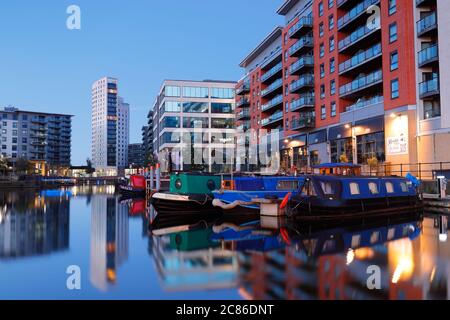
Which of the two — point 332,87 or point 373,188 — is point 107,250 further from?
point 332,87

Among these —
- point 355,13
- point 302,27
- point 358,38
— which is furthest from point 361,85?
point 302,27

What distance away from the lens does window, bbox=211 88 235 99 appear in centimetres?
9475

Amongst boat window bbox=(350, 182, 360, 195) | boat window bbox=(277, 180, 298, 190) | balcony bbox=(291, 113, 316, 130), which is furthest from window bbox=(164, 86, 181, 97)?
boat window bbox=(350, 182, 360, 195)

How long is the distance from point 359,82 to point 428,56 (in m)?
8.56

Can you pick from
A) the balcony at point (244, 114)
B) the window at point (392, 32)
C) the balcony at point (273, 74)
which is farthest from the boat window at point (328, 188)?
the balcony at point (244, 114)

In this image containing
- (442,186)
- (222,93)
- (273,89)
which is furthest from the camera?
(222,93)

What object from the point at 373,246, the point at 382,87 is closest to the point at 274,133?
the point at 382,87

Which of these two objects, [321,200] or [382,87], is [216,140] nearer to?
[382,87]

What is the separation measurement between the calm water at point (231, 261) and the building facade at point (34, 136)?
12586cm

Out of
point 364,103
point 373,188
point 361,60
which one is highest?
point 361,60

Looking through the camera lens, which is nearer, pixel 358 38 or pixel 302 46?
pixel 358 38

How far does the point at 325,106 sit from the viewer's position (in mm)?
48188

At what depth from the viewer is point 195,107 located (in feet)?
303
